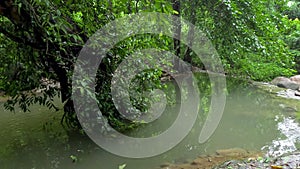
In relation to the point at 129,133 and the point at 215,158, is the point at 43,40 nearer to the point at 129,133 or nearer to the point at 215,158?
the point at 129,133

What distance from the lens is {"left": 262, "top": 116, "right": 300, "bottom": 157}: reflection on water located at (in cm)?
317

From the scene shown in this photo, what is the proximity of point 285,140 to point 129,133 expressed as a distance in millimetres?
1827

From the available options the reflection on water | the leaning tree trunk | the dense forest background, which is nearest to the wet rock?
the reflection on water

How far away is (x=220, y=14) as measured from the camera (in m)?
4.36

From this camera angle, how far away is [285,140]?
3.49 m

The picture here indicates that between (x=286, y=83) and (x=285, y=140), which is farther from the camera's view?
(x=286, y=83)

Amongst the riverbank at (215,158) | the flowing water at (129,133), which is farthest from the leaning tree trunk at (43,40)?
the riverbank at (215,158)

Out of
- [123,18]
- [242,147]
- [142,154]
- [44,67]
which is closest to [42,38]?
[44,67]

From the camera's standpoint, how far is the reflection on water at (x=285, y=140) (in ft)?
10.4

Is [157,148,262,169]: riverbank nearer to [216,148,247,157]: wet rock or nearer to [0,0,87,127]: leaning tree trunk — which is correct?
[216,148,247,157]: wet rock

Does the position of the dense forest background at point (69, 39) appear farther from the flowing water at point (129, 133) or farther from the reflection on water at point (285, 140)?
the reflection on water at point (285, 140)

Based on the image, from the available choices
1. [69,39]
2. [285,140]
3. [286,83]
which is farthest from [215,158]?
[286,83]

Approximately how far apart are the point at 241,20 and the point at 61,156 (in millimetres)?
3127

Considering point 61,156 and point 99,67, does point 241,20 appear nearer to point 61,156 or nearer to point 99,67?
point 99,67
